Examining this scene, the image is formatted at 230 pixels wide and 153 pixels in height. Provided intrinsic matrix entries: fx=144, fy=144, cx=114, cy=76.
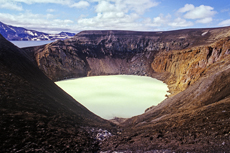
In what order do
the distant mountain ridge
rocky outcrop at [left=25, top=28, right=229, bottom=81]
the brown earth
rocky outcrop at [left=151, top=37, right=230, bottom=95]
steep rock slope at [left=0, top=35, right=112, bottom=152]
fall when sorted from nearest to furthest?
steep rock slope at [left=0, top=35, right=112, bottom=152], the brown earth, rocky outcrop at [left=151, top=37, right=230, bottom=95], rocky outcrop at [left=25, top=28, right=229, bottom=81], the distant mountain ridge

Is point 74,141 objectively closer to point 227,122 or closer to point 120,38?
point 227,122

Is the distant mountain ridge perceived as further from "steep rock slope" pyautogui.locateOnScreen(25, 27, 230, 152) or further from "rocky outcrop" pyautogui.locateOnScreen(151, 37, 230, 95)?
"rocky outcrop" pyautogui.locateOnScreen(151, 37, 230, 95)

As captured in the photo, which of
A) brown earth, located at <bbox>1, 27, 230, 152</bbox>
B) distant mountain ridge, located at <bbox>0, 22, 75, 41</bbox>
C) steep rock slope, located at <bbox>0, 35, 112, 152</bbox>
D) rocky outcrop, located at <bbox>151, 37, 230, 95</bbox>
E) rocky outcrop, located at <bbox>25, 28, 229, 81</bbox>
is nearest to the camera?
steep rock slope, located at <bbox>0, 35, 112, 152</bbox>

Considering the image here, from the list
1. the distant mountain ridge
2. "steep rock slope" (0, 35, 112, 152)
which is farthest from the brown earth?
the distant mountain ridge

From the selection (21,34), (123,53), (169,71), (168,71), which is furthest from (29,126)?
(21,34)

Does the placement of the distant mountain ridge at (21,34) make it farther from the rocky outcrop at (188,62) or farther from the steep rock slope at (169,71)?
the rocky outcrop at (188,62)

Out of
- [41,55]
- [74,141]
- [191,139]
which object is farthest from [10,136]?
[41,55]

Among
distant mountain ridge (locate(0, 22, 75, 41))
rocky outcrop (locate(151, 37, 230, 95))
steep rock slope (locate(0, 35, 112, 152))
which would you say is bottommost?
steep rock slope (locate(0, 35, 112, 152))

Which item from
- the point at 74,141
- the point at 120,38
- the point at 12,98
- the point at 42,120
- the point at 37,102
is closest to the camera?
the point at 74,141
